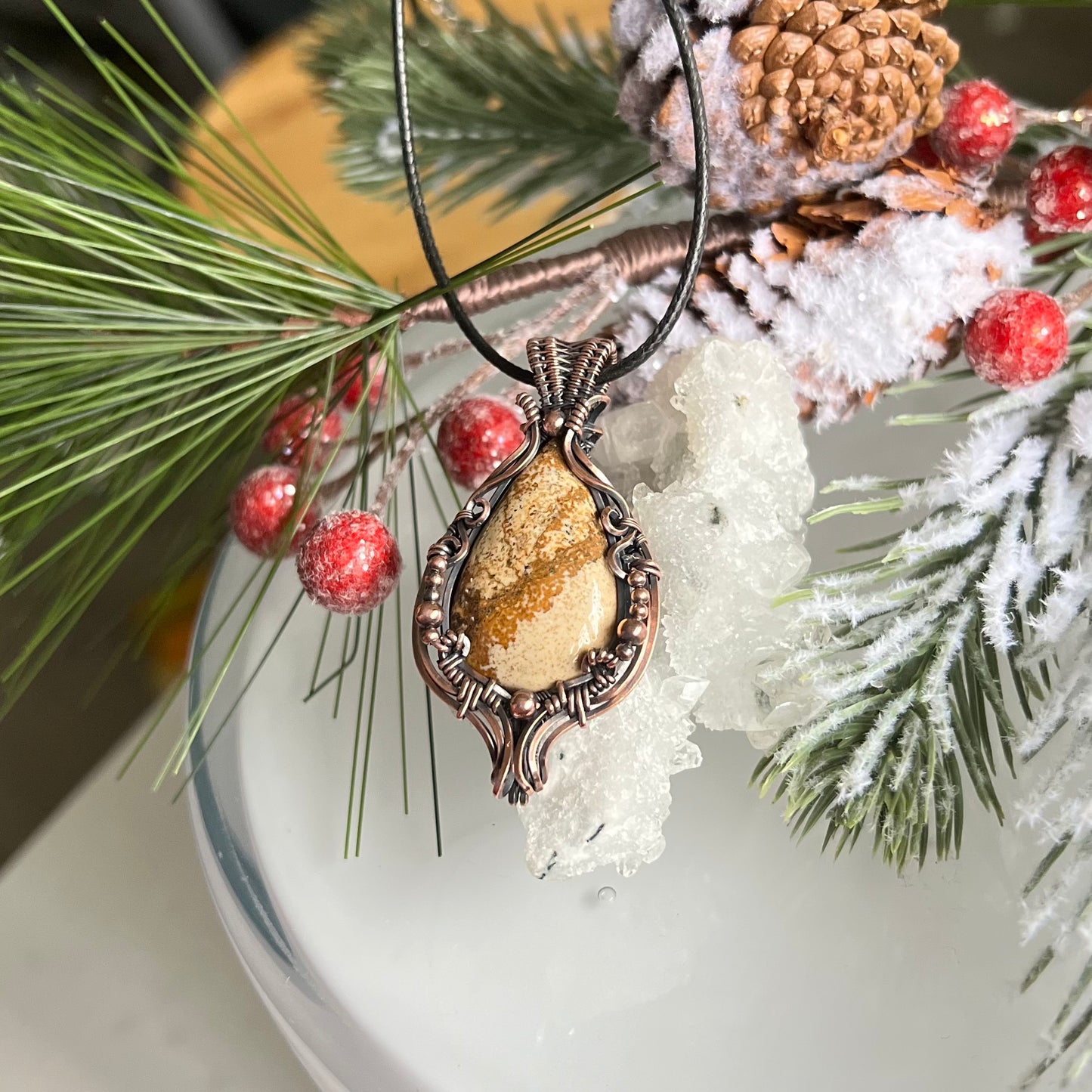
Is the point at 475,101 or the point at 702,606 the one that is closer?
the point at 702,606

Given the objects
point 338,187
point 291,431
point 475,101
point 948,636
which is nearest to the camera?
point 948,636

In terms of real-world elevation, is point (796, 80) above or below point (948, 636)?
above

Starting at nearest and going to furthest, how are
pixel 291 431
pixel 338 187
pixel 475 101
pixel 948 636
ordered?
pixel 948 636 → pixel 291 431 → pixel 475 101 → pixel 338 187

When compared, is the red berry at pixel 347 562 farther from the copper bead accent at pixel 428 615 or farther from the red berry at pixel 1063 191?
the red berry at pixel 1063 191

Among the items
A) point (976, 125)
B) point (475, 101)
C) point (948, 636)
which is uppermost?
point (475, 101)

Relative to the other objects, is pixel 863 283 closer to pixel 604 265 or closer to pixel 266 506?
pixel 604 265

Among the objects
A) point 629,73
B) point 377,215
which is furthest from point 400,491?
point 377,215

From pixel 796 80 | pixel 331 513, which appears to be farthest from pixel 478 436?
pixel 796 80
